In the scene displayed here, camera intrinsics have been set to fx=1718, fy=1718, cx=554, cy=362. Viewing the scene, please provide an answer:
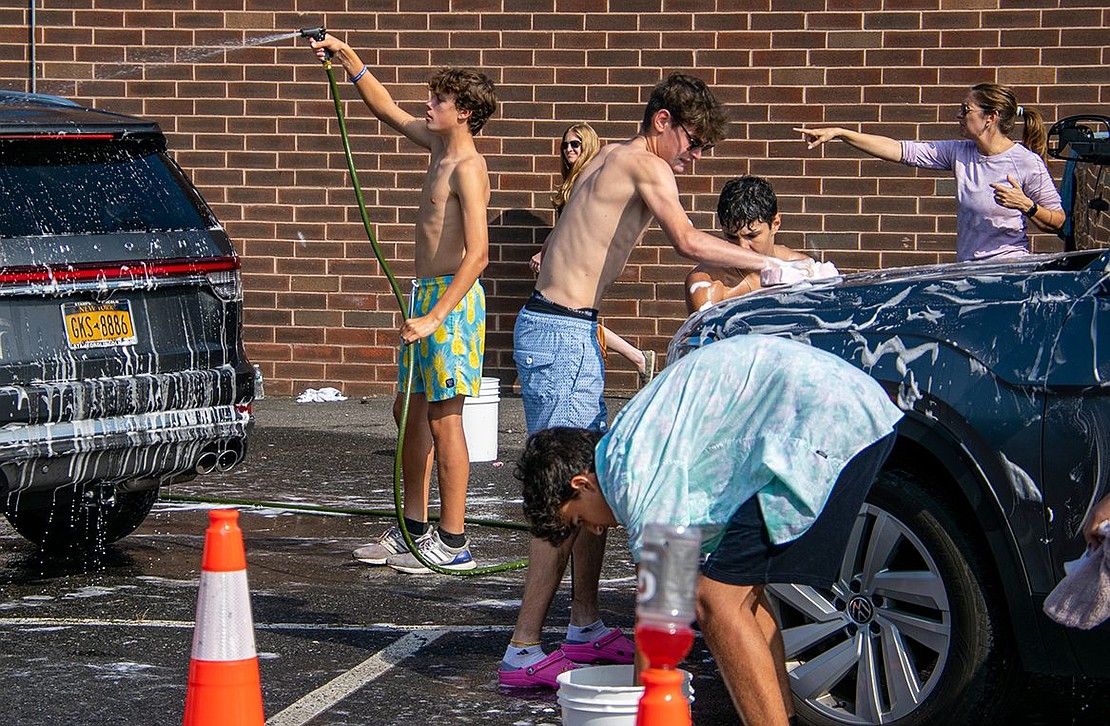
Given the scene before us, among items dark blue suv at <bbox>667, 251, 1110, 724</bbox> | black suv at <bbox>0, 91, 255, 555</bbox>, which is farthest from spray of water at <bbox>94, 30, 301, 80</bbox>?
dark blue suv at <bbox>667, 251, 1110, 724</bbox>

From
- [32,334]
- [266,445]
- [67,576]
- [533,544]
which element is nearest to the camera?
[533,544]

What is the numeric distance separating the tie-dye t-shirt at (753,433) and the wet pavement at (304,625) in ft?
3.68

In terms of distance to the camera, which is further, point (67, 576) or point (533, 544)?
point (67, 576)

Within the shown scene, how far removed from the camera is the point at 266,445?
10.4 m

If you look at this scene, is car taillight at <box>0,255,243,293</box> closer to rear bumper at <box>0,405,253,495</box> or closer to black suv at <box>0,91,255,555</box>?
black suv at <box>0,91,255,555</box>

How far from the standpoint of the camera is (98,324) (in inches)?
248

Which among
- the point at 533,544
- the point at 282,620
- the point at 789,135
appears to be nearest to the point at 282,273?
the point at 789,135

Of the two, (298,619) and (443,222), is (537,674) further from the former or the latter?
(443,222)

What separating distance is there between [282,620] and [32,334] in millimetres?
1357

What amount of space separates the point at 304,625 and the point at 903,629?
7.86 feet

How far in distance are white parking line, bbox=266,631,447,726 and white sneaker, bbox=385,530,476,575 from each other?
0.90 m

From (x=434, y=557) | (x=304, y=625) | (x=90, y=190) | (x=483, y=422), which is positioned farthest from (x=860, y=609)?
(x=483, y=422)

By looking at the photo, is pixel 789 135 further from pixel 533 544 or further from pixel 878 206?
pixel 533 544

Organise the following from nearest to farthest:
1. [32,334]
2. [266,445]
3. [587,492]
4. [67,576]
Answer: [587,492]
[32,334]
[67,576]
[266,445]
